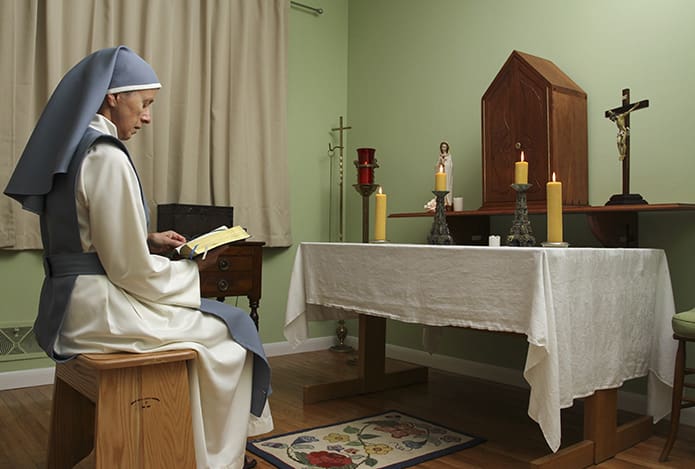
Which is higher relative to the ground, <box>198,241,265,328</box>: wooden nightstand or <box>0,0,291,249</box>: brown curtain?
<box>0,0,291,249</box>: brown curtain

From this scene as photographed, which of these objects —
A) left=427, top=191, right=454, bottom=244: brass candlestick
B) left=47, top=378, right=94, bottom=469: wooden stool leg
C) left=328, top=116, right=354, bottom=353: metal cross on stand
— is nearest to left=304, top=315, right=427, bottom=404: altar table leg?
left=427, top=191, right=454, bottom=244: brass candlestick

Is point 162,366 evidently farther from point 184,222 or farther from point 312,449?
point 184,222

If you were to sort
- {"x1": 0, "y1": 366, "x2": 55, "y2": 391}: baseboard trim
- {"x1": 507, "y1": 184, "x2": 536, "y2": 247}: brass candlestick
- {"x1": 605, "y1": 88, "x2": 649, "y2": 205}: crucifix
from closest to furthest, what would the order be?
{"x1": 507, "y1": 184, "x2": 536, "y2": 247}: brass candlestick
{"x1": 605, "y1": 88, "x2": 649, "y2": 205}: crucifix
{"x1": 0, "y1": 366, "x2": 55, "y2": 391}: baseboard trim

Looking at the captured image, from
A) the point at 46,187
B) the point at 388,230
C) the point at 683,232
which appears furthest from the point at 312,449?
the point at 388,230

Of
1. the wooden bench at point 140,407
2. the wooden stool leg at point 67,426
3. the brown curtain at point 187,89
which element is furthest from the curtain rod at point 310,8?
the wooden bench at point 140,407

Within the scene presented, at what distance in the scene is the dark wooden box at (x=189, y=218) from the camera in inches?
132

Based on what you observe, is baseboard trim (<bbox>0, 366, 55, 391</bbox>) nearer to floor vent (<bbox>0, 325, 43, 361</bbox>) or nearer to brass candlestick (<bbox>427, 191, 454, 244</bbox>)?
floor vent (<bbox>0, 325, 43, 361</bbox>)

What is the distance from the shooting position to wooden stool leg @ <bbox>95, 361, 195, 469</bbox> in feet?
5.11

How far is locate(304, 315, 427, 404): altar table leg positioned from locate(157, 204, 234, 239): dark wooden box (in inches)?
40.2

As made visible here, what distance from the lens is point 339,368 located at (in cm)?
391

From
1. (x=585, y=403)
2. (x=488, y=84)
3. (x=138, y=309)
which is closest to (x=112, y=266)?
(x=138, y=309)

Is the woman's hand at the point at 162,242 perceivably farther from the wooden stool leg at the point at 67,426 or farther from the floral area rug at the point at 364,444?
the floral area rug at the point at 364,444

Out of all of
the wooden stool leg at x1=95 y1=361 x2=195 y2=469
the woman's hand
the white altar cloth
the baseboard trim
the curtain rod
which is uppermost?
the curtain rod

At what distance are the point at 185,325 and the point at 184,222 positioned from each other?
1737mm
